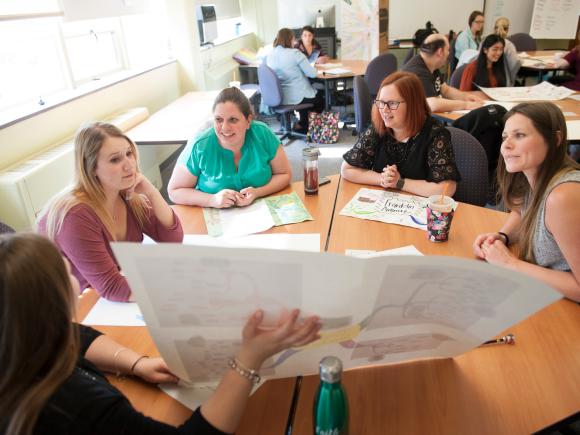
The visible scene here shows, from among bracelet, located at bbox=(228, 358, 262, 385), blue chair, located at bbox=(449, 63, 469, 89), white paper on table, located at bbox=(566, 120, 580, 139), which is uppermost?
blue chair, located at bbox=(449, 63, 469, 89)

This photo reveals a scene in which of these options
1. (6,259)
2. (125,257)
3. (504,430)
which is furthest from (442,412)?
(6,259)

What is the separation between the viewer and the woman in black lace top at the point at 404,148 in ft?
5.83

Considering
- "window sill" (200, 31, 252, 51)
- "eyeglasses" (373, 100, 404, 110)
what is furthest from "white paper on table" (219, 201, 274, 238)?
"window sill" (200, 31, 252, 51)

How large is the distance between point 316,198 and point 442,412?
1.09 meters

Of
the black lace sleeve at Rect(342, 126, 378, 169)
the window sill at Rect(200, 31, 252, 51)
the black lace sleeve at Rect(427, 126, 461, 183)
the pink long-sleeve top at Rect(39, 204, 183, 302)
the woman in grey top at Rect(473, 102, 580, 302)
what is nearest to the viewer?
the woman in grey top at Rect(473, 102, 580, 302)

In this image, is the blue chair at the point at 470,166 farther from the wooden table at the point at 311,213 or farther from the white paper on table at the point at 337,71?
the white paper on table at the point at 337,71

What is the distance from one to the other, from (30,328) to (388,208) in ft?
4.29

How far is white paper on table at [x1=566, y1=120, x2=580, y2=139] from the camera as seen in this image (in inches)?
94.8

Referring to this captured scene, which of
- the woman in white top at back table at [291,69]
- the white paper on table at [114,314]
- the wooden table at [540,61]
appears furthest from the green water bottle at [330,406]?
the wooden table at [540,61]

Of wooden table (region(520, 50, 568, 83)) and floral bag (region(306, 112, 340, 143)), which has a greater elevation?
wooden table (region(520, 50, 568, 83))

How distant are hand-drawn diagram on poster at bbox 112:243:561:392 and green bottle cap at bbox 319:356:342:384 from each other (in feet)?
0.28

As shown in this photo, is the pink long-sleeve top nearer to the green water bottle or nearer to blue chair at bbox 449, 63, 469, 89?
the green water bottle

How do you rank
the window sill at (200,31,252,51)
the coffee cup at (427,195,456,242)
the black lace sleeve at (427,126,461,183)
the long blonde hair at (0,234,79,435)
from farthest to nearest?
the window sill at (200,31,252,51), the black lace sleeve at (427,126,461,183), the coffee cup at (427,195,456,242), the long blonde hair at (0,234,79,435)

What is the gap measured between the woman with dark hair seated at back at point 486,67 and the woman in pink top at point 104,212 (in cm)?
310
